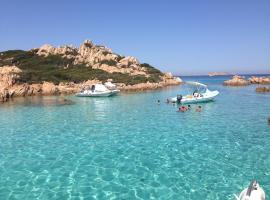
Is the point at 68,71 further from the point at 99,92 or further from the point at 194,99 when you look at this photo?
the point at 194,99

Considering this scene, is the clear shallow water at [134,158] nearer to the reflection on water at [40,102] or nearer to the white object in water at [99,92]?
the reflection on water at [40,102]

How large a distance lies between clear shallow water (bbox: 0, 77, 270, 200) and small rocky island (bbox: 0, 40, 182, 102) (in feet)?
117

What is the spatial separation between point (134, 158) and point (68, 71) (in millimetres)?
90897

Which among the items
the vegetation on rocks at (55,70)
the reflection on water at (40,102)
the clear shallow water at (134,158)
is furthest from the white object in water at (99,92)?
the clear shallow water at (134,158)

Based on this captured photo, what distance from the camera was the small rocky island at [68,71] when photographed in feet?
231

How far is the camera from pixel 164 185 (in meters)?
14.5

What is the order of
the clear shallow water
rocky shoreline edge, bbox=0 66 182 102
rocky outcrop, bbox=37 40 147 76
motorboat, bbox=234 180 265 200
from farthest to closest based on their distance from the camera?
rocky outcrop, bbox=37 40 147 76 → rocky shoreline edge, bbox=0 66 182 102 → the clear shallow water → motorboat, bbox=234 180 265 200

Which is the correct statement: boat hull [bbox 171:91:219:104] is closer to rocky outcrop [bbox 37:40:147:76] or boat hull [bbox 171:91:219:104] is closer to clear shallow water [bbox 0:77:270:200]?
clear shallow water [bbox 0:77:270:200]

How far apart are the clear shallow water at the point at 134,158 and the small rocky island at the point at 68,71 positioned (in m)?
35.8

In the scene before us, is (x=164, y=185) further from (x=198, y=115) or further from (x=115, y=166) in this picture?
(x=198, y=115)

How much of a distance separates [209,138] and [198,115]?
12.1 meters

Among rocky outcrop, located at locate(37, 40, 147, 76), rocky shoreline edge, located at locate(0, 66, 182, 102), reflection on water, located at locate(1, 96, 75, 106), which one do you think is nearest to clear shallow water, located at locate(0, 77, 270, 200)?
reflection on water, located at locate(1, 96, 75, 106)

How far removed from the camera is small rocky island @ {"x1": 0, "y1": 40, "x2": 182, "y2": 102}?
70.3 m

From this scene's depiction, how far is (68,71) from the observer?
346 ft
